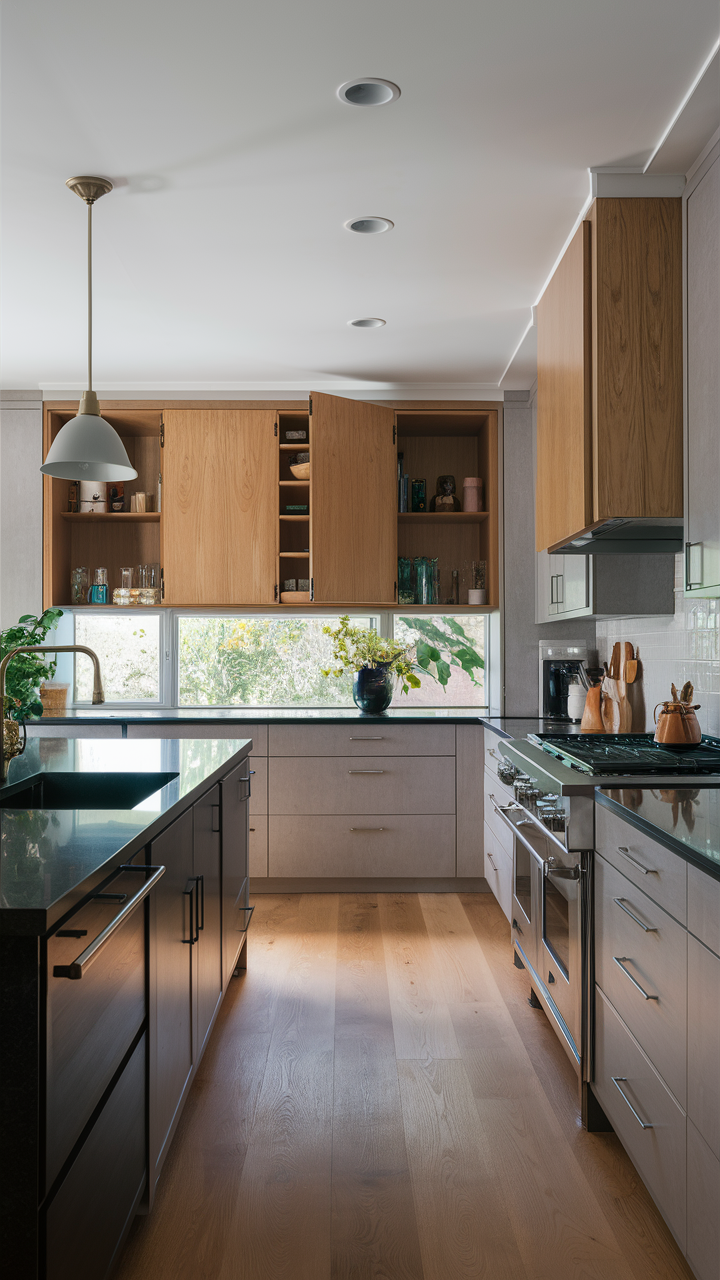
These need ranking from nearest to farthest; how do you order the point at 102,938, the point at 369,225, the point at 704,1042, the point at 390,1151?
the point at 102,938 < the point at 704,1042 < the point at 390,1151 < the point at 369,225

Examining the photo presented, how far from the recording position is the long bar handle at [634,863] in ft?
5.40

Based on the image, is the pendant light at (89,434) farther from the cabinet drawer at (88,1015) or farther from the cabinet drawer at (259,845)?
the cabinet drawer at (259,845)

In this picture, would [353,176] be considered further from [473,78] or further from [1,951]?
[1,951]

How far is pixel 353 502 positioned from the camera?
4.23m

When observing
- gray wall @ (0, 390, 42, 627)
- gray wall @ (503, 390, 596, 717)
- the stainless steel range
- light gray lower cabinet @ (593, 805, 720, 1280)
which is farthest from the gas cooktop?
gray wall @ (0, 390, 42, 627)

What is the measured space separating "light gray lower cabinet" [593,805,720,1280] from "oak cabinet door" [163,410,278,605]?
2743 millimetres

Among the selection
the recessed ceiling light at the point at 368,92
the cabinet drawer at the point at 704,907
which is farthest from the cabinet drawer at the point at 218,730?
the cabinet drawer at the point at 704,907

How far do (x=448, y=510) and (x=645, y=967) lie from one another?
3.20m

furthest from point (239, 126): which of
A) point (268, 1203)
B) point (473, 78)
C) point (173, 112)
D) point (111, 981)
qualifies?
point (268, 1203)

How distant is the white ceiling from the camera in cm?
186

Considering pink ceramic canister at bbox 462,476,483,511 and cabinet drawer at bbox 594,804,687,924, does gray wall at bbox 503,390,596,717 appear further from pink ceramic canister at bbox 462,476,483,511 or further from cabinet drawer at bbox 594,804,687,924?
cabinet drawer at bbox 594,804,687,924

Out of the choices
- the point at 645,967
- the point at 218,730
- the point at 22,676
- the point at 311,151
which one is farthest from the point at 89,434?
the point at 645,967

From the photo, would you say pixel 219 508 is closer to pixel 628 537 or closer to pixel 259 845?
pixel 259 845

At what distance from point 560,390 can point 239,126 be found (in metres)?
1.25
